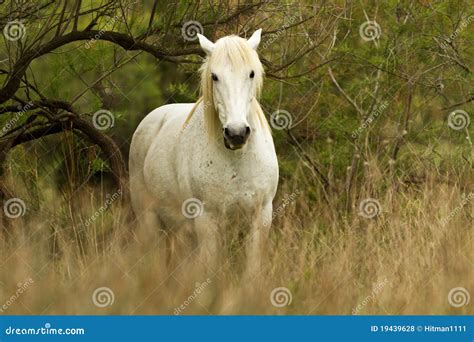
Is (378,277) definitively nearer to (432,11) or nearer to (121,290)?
(121,290)

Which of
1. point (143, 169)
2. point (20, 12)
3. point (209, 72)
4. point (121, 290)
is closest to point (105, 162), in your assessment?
point (143, 169)

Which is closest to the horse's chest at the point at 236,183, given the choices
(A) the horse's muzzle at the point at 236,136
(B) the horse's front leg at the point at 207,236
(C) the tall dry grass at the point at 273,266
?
(B) the horse's front leg at the point at 207,236

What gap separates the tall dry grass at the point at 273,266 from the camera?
5645mm

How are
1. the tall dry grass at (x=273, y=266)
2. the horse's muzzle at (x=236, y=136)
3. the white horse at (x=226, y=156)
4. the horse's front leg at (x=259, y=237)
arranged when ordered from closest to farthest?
the tall dry grass at (x=273, y=266) → the horse's muzzle at (x=236, y=136) → the white horse at (x=226, y=156) → the horse's front leg at (x=259, y=237)

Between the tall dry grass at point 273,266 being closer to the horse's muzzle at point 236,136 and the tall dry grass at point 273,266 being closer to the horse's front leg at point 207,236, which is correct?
the horse's front leg at point 207,236

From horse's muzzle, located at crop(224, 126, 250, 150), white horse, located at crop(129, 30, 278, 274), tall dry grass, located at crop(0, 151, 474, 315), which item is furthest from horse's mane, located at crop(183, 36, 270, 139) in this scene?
tall dry grass, located at crop(0, 151, 474, 315)

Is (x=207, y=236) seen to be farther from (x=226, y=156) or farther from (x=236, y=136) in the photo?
(x=236, y=136)

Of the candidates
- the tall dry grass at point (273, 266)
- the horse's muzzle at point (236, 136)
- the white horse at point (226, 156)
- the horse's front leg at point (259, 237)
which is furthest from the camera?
the horse's front leg at point (259, 237)

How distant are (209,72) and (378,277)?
1.73m

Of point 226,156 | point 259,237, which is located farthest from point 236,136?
point 259,237

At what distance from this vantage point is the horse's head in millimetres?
6164

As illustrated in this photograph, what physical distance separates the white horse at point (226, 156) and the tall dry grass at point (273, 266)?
6.2 inches

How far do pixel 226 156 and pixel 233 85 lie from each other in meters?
0.55

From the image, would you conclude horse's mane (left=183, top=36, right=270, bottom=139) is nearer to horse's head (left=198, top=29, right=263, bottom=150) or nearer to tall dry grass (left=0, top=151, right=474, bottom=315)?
horse's head (left=198, top=29, right=263, bottom=150)
